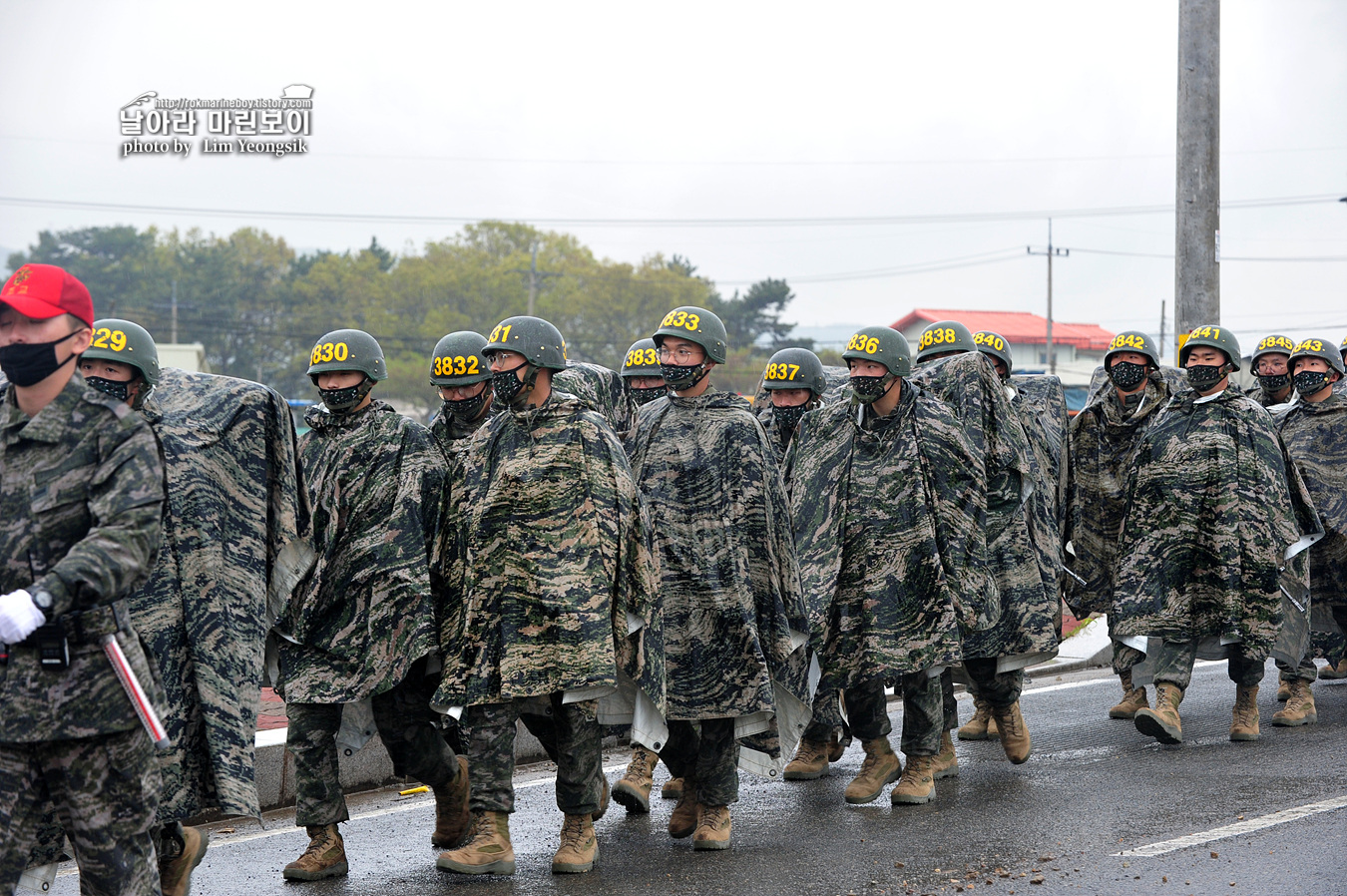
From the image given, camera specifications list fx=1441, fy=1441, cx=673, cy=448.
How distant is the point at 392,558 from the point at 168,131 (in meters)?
16.1

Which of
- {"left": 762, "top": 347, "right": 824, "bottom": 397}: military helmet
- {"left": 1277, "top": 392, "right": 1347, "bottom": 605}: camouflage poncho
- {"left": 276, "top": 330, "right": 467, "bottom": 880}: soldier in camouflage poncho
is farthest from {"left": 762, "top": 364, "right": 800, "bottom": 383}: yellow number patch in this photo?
{"left": 1277, "top": 392, "right": 1347, "bottom": 605}: camouflage poncho

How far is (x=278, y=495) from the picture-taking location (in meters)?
5.70

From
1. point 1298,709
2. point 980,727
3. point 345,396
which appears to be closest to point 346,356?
point 345,396

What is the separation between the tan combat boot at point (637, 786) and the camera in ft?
23.2

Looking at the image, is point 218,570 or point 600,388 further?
point 600,388

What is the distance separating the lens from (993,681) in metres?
7.93

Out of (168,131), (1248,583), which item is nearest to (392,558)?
(1248,583)

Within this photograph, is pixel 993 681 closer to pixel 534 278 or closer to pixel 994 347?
pixel 994 347

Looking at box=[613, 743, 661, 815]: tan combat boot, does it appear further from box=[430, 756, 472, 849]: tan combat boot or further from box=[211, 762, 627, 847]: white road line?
box=[430, 756, 472, 849]: tan combat boot

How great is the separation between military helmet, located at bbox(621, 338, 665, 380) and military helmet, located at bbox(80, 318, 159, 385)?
13.1 feet

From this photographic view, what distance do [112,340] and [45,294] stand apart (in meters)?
1.51

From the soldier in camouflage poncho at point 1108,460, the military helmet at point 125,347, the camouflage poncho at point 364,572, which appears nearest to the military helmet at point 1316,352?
the soldier in camouflage poncho at point 1108,460

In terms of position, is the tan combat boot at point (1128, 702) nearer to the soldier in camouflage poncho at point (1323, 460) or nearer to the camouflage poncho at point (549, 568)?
the soldier in camouflage poncho at point (1323, 460)

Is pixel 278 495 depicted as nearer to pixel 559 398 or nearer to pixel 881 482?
pixel 559 398
